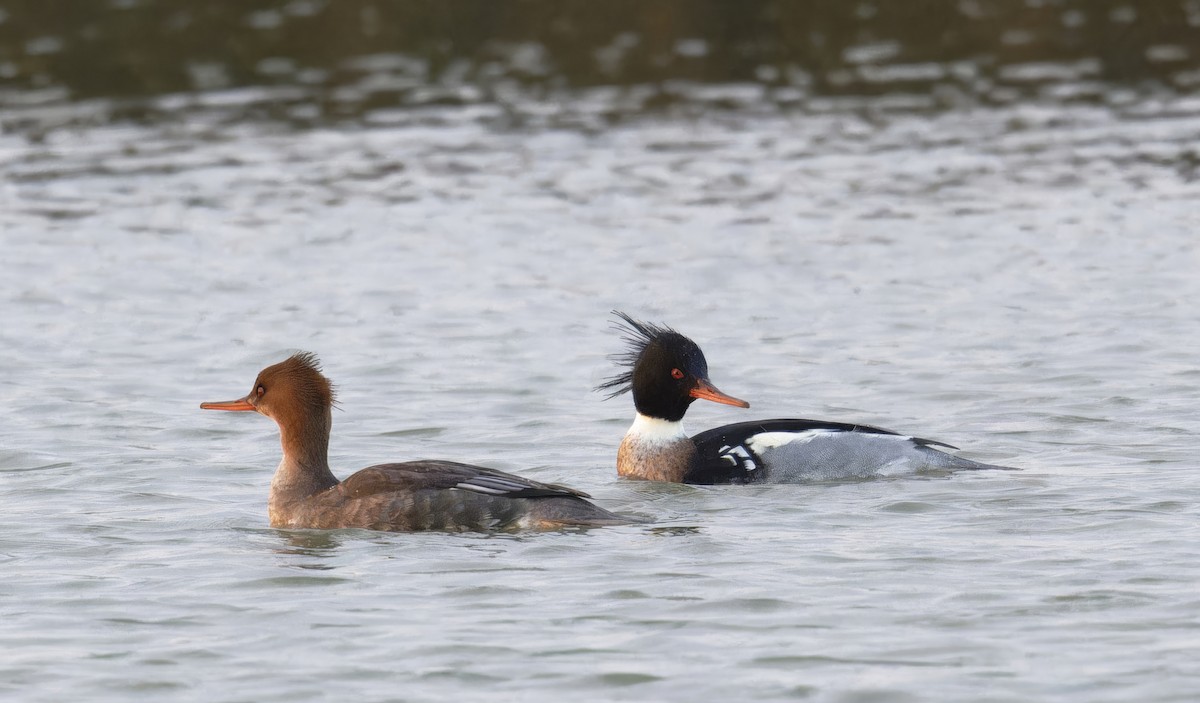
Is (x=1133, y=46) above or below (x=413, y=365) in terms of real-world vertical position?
above

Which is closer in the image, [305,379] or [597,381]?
[305,379]

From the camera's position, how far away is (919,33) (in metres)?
30.1

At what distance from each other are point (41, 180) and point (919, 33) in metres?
13.4

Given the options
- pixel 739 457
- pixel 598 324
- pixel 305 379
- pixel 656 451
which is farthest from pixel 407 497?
pixel 598 324

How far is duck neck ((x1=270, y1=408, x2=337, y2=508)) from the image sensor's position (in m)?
10.5

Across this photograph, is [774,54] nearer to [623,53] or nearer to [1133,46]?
[623,53]

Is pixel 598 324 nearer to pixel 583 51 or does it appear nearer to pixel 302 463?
pixel 302 463

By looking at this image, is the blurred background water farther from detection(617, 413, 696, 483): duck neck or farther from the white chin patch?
the white chin patch

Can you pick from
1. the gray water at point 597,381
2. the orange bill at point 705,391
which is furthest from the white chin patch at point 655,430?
the gray water at point 597,381

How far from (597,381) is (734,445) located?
3.11 meters

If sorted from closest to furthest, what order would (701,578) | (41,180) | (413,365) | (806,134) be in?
(701,578), (413,365), (41,180), (806,134)

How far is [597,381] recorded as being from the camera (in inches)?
578

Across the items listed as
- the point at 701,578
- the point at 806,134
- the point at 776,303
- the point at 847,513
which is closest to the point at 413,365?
the point at 776,303

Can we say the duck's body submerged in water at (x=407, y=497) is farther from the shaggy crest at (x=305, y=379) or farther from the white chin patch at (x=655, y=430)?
the white chin patch at (x=655, y=430)
